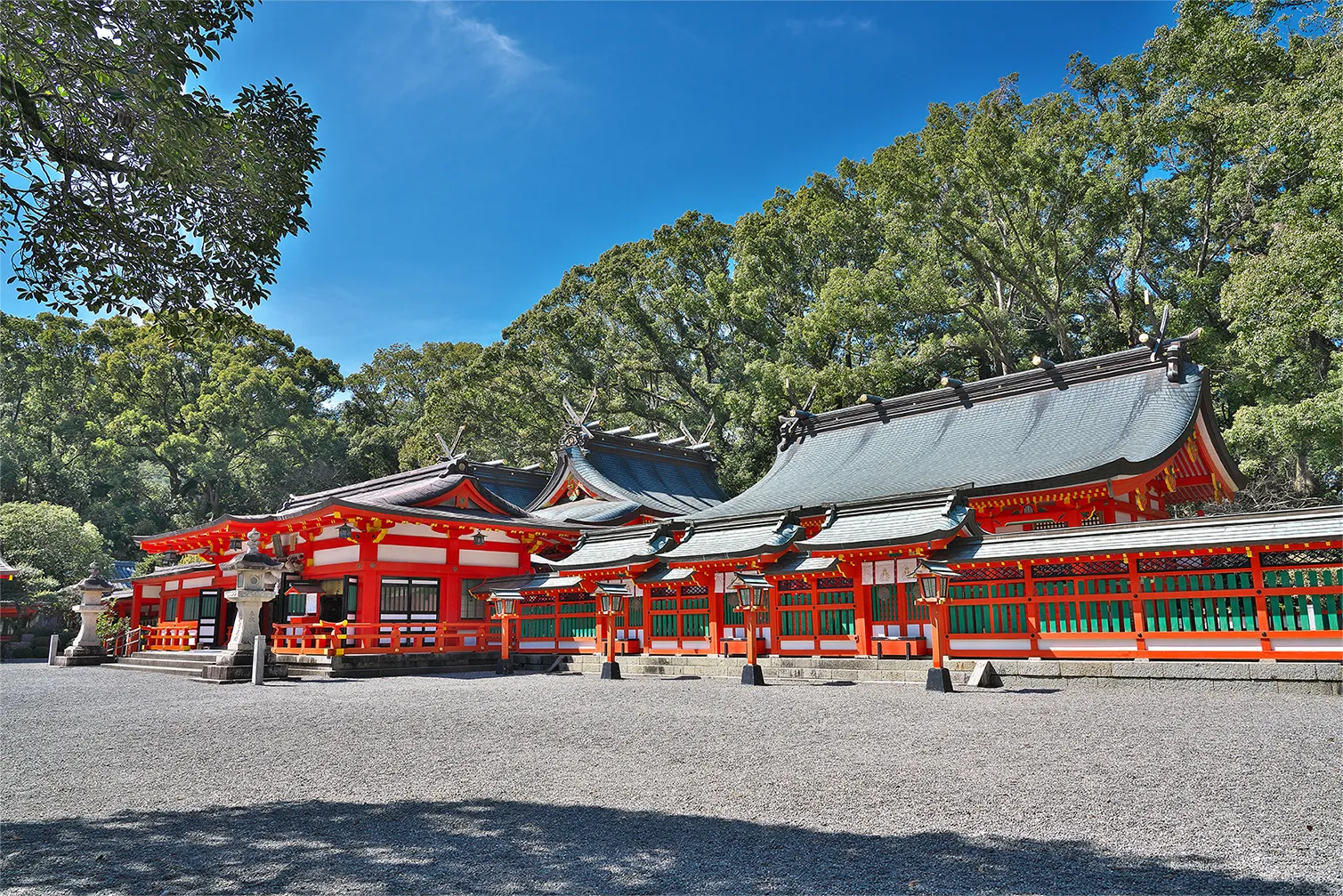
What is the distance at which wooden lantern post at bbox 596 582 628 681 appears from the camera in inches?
634

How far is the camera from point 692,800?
5637mm

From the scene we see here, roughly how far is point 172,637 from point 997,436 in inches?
856

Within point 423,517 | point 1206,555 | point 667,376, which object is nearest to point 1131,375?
point 1206,555

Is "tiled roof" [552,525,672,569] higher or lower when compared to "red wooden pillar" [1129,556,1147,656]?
higher

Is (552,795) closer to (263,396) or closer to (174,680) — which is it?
(174,680)

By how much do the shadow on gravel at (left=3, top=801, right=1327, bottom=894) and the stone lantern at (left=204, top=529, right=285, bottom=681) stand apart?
12.3 metres

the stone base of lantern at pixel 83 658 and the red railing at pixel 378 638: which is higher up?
the red railing at pixel 378 638

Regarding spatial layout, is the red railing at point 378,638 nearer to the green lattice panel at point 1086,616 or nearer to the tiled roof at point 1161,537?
the tiled roof at point 1161,537

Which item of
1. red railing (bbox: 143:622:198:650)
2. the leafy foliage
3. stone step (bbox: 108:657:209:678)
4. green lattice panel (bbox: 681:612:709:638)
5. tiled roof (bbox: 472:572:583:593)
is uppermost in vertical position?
the leafy foliage

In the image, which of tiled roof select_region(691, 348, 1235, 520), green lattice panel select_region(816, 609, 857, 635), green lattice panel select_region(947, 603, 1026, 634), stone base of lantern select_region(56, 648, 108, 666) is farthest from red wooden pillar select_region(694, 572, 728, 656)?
stone base of lantern select_region(56, 648, 108, 666)

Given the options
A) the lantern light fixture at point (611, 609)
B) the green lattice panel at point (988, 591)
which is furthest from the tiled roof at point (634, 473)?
the green lattice panel at point (988, 591)

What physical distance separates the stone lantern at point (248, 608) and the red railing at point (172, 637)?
19.5 ft

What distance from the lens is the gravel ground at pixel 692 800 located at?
4.09 meters

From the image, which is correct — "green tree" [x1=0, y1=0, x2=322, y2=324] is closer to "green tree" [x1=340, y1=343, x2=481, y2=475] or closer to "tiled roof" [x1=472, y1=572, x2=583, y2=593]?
"tiled roof" [x1=472, y1=572, x2=583, y2=593]
